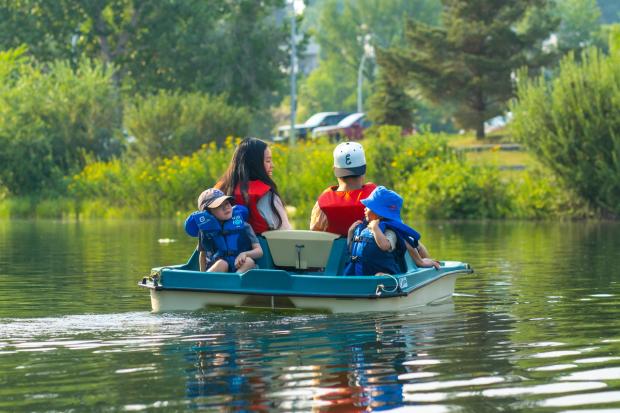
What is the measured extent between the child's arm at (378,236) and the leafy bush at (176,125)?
1421 inches

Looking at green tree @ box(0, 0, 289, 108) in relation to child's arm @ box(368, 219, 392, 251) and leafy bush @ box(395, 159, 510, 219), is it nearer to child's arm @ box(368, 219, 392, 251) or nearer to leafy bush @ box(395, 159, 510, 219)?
leafy bush @ box(395, 159, 510, 219)

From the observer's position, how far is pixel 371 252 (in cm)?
1397

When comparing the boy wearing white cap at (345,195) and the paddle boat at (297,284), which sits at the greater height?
the boy wearing white cap at (345,195)

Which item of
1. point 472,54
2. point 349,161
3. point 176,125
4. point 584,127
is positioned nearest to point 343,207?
point 349,161

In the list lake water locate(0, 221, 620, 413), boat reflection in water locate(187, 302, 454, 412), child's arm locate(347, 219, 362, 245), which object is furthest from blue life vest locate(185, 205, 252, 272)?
boat reflection in water locate(187, 302, 454, 412)

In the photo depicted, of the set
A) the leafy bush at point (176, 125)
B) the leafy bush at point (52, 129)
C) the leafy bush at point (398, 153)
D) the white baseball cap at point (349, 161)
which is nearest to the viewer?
the white baseball cap at point (349, 161)

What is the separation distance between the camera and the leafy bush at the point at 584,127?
1500 inches

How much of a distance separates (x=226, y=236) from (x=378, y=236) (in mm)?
1510

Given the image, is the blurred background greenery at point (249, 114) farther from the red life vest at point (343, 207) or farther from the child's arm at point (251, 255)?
the child's arm at point (251, 255)

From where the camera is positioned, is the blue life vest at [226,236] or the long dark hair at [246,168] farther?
the long dark hair at [246,168]

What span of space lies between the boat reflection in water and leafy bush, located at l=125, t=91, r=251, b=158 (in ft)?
120

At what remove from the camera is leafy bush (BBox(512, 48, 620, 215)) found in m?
38.1

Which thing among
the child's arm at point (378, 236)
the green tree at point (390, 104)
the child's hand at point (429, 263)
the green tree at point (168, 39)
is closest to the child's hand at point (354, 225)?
the child's arm at point (378, 236)

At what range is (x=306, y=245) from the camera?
14539 mm
